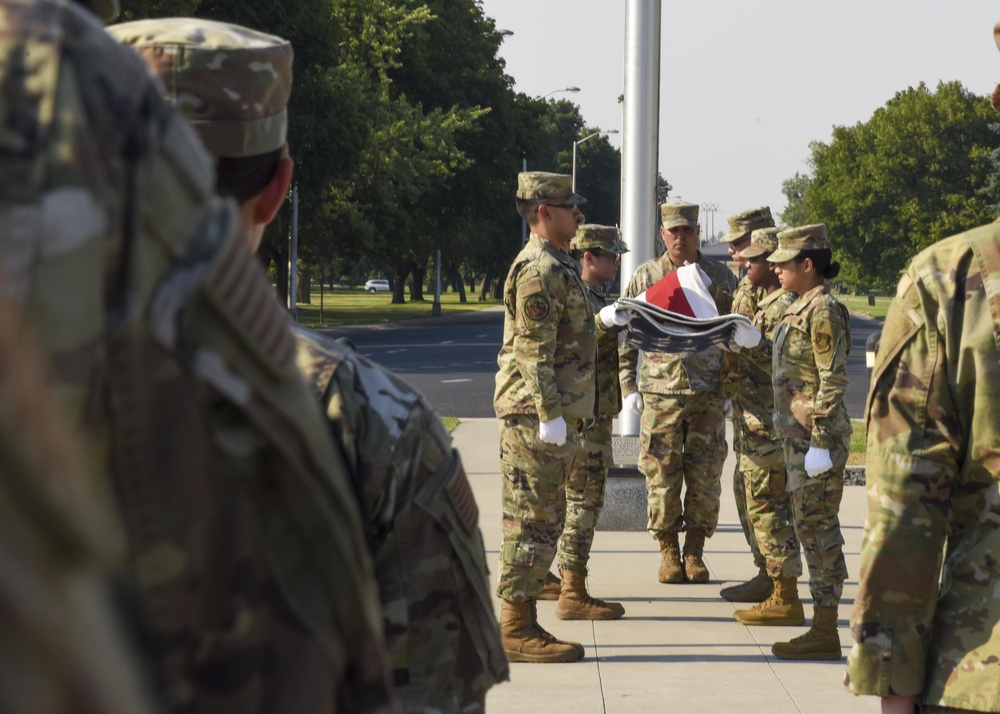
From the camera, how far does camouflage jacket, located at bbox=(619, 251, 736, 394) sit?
7.86 m

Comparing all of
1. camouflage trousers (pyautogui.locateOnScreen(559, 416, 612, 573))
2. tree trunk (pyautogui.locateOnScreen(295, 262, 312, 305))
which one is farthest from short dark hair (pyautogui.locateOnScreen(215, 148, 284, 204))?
tree trunk (pyautogui.locateOnScreen(295, 262, 312, 305))

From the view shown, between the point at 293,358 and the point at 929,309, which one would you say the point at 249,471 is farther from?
the point at 929,309

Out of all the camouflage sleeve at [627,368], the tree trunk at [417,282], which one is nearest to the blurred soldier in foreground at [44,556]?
the camouflage sleeve at [627,368]

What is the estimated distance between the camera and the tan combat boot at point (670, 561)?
25.8 ft

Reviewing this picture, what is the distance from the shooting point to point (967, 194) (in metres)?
75.7

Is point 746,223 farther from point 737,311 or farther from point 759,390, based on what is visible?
point 759,390

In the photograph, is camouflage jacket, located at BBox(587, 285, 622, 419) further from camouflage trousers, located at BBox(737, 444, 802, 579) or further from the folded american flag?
camouflage trousers, located at BBox(737, 444, 802, 579)

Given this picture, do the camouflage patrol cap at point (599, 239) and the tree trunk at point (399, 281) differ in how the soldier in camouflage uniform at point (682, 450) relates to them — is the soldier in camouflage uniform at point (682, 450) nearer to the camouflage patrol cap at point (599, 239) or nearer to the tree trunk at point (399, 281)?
the camouflage patrol cap at point (599, 239)

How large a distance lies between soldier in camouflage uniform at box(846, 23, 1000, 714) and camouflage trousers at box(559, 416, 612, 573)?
4766 millimetres

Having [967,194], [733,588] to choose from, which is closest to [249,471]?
[733,588]

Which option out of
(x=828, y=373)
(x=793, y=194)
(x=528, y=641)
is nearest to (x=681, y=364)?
(x=828, y=373)

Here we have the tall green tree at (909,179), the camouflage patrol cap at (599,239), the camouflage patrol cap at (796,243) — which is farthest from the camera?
the tall green tree at (909,179)

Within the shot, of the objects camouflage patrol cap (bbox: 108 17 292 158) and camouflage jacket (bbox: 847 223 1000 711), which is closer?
camouflage patrol cap (bbox: 108 17 292 158)

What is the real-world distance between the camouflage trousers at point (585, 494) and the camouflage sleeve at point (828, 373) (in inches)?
52.1
